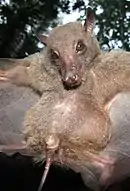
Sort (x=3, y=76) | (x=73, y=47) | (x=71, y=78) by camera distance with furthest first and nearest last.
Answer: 1. (x=3, y=76)
2. (x=73, y=47)
3. (x=71, y=78)

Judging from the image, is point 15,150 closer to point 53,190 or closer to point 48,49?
point 53,190

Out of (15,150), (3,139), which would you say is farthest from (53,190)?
(3,139)

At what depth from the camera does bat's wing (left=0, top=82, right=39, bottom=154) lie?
348cm

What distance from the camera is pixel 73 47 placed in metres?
2.90

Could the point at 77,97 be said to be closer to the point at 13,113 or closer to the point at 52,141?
the point at 52,141

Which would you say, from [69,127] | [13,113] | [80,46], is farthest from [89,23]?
[13,113]

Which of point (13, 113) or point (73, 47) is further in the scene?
point (13, 113)

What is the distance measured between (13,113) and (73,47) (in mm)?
987

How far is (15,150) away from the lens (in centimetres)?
339

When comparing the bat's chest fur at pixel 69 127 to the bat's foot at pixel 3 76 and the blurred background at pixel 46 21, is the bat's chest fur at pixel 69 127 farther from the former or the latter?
the blurred background at pixel 46 21

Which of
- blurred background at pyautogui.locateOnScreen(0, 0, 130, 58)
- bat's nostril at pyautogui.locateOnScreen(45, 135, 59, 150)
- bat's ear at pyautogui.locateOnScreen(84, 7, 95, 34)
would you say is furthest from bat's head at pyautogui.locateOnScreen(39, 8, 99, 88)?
blurred background at pyautogui.locateOnScreen(0, 0, 130, 58)

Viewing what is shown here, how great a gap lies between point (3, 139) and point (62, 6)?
525 cm

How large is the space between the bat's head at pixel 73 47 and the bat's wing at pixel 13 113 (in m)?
0.55

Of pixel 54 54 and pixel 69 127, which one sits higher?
pixel 54 54
